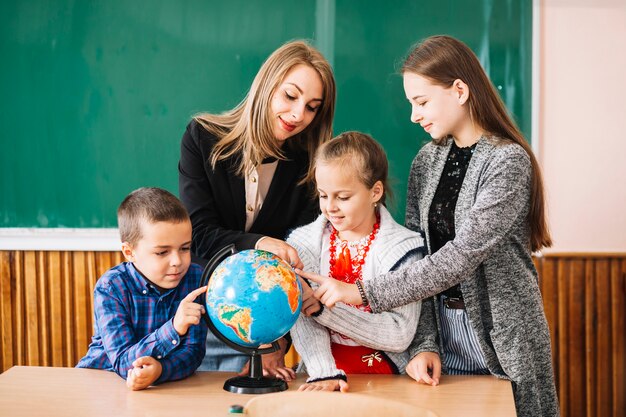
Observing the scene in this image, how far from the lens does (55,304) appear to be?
12.9 ft

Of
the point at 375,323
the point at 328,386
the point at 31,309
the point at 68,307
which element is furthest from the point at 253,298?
the point at 31,309

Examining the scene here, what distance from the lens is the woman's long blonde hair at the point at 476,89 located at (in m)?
2.22

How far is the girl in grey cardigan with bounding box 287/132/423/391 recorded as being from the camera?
2139mm

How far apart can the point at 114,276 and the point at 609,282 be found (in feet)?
8.20

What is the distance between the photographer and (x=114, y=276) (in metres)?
2.19

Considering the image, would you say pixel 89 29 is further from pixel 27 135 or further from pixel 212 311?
pixel 212 311

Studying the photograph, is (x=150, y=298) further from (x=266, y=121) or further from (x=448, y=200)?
(x=448, y=200)

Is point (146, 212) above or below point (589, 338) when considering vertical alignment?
above

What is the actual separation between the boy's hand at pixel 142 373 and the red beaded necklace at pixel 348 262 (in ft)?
1.90

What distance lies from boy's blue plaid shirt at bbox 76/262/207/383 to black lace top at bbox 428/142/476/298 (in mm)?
746

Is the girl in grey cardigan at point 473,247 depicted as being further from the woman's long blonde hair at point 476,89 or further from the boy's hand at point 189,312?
the boy's hand at point 189,312

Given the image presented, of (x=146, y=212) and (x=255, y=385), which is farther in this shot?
(x=146, y=212)

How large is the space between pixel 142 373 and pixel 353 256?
69 cm

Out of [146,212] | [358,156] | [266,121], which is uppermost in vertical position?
[266,121]
